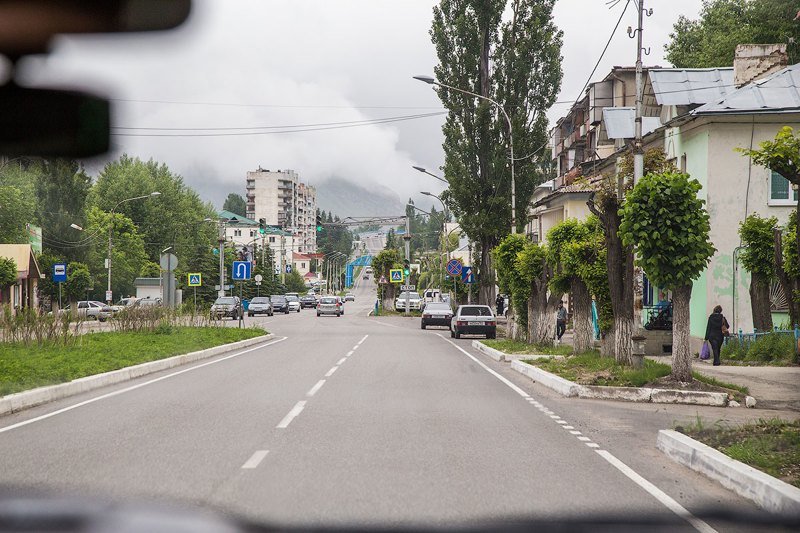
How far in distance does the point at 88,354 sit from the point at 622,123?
26.8 m

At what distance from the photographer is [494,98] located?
43.3 metres

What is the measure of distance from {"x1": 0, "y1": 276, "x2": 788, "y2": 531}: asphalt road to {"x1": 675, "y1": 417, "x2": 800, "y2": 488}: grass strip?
1.84 ft

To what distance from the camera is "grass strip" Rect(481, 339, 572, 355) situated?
26.3 meters

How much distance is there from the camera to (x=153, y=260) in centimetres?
10781

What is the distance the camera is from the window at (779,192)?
1098 inches

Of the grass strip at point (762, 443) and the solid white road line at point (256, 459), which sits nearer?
the grass strip at point (762, 443)

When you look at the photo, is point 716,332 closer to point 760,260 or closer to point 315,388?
point 760,260

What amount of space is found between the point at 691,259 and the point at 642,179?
5.98ft

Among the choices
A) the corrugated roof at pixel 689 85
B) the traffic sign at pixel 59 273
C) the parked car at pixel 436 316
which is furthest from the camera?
the traffic sign at pixel 59 273

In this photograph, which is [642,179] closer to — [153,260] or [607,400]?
[607,400]

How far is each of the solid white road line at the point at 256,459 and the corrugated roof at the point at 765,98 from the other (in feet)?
73.3

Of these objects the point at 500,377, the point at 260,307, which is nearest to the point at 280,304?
the point at 260,307

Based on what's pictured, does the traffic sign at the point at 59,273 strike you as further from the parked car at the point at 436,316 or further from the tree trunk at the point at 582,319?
the tree trunk at the point at 582,319

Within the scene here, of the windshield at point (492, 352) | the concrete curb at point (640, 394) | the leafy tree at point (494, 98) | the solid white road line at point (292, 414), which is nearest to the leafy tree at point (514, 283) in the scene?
the windshield at point (492, 352)
